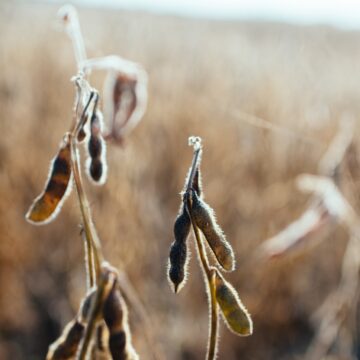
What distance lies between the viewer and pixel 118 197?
5.36 ft

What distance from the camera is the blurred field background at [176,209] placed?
208 centimetres

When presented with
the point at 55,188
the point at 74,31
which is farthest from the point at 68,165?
the point at 74,31

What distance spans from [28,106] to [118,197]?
72.5 inches

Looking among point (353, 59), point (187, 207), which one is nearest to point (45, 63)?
point (353, 59)

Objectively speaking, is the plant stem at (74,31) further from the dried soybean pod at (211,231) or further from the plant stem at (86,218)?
the dried soybean pod at (211,231)

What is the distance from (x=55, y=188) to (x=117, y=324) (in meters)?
→ 0.14

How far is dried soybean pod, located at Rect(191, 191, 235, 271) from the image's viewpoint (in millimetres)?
479

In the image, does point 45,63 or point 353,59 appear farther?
point 353,59

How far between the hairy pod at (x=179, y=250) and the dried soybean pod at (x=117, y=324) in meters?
0.05

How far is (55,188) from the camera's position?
1.87 feet

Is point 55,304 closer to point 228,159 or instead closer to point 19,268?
point 19,268

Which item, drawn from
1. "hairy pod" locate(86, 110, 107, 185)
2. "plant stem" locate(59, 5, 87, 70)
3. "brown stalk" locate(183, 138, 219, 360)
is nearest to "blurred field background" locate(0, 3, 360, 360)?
"plant stem" locate(59, 5, 87, 70)

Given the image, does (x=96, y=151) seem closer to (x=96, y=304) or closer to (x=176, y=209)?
(x=96, y=304)

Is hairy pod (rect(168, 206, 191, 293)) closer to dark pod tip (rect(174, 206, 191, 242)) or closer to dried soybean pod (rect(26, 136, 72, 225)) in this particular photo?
dark pod tip (rect(174, 206, 191, 242))
